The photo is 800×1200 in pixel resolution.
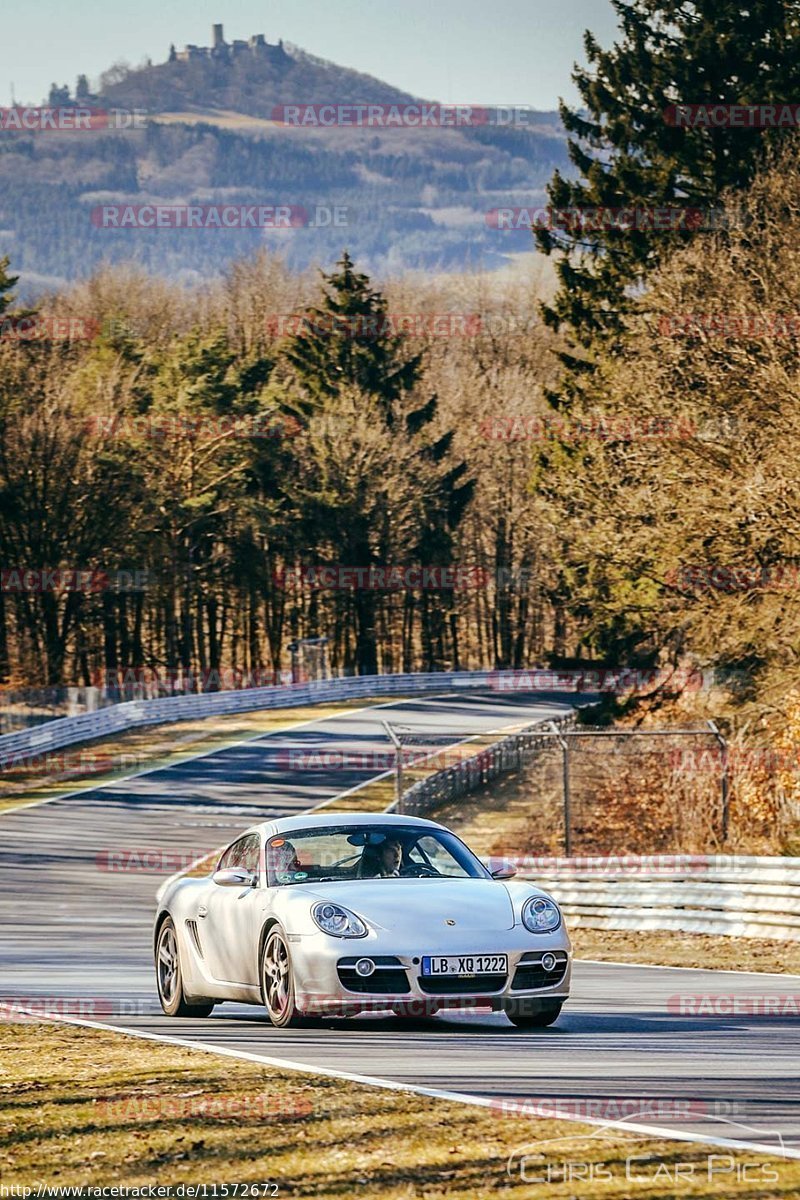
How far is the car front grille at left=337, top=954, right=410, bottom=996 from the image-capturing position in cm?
1031

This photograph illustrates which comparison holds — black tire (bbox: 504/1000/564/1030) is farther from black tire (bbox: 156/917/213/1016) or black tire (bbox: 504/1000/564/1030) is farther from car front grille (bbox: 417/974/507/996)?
black tire (bbox: 156/917/213/1016)

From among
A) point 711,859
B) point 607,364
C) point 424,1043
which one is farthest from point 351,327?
point 424,1043

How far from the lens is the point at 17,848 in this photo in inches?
1444

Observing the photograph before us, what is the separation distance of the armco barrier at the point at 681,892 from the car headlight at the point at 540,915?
7.05 metres

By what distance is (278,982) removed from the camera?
10.9m

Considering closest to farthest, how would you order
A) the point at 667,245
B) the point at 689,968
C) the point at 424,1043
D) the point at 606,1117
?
the point at 606,1117 → the point at 424,1043 → the point at 689,968 → the point at 667,245

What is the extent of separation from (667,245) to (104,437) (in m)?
28.9

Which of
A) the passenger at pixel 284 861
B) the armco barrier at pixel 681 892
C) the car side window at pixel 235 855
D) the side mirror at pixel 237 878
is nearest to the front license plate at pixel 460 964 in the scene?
the passenger at pixel 284 861

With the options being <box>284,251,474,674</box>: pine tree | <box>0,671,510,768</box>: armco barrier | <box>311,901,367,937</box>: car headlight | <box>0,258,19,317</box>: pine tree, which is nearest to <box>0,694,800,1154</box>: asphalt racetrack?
<box>311,901,367,937</box>: car headlight

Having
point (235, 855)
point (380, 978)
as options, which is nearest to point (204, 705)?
point (235, 855)

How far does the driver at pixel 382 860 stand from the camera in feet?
37.6

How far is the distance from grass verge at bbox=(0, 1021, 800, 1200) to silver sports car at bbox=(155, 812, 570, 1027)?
192 cm

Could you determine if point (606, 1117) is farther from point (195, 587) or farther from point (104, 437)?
point (195, 587)

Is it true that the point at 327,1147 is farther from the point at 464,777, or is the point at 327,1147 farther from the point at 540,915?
the point at 464,777
